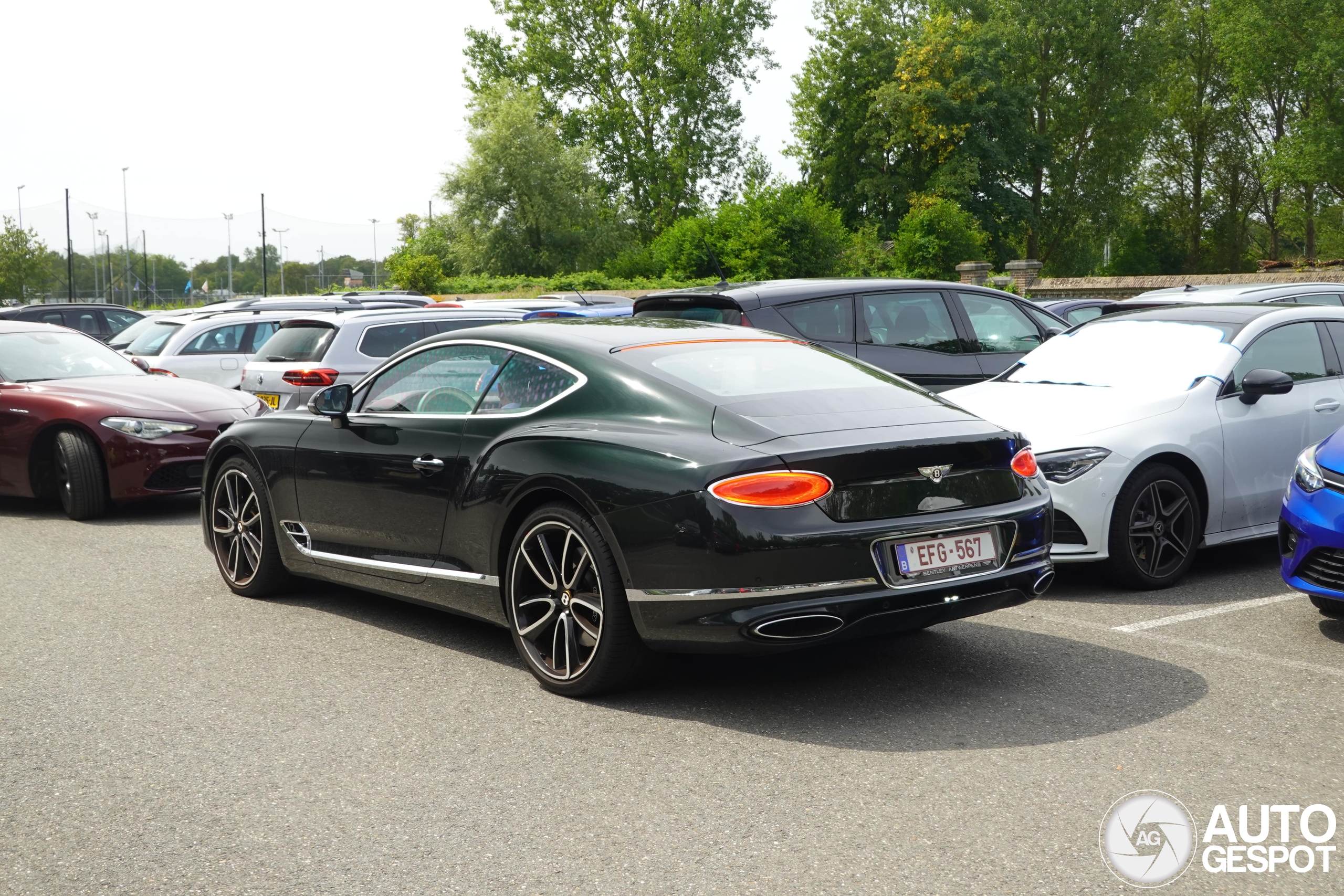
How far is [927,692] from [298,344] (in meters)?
9.41

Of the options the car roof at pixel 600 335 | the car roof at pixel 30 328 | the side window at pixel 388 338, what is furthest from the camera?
the side window at pixel 388 338

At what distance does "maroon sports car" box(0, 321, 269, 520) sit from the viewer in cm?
1006

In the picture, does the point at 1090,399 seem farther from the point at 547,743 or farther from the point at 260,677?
the point at 260,677

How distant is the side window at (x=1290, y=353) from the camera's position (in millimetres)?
7633

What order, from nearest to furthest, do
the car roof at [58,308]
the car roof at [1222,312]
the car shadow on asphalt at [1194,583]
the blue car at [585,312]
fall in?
the car shadow on asphalt at [1194,583], the car roof at [1222,312], the blue car at [585,312], the car roof at [58,308]

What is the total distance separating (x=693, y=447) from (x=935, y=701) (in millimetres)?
1362

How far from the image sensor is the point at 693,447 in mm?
4691

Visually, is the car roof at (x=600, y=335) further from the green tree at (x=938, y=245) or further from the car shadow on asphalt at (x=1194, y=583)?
the green tree at (x=938, y=245)

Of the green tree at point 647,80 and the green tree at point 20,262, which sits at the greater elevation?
the green tree at point 647,80

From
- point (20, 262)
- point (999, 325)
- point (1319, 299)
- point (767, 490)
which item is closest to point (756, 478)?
point (767, 490)

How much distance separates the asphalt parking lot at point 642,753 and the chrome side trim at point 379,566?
34 cm

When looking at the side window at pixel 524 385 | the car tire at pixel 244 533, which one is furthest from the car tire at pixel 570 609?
the car tire at pixel 244 533

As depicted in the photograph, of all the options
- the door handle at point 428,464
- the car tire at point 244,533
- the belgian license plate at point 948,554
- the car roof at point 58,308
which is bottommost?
the car tire at point 244,533

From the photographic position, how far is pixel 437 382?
6.00m
